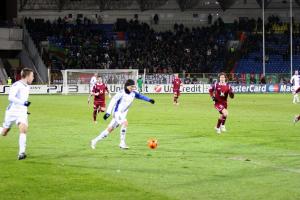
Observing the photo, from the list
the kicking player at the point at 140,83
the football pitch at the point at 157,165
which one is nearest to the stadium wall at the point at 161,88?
the kicking player at the point at 140,83

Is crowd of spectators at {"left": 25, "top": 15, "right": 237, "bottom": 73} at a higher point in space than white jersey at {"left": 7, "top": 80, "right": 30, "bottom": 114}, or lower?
higher

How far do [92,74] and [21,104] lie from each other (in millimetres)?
45563

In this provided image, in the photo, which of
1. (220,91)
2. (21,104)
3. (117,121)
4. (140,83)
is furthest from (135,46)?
(21,104)

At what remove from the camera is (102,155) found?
1542cm

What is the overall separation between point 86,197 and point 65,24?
→ 6363 cm

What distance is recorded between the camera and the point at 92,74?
2356 inches

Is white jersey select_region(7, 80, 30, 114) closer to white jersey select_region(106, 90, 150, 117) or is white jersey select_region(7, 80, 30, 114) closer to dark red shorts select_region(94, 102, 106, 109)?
white jersey select_region(106, 90, 150, 117)

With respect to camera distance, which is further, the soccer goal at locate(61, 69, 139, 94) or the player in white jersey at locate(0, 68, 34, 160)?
the soccer goal at locate(61, 69, 139, 94)

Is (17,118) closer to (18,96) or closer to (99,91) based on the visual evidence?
(18,96)

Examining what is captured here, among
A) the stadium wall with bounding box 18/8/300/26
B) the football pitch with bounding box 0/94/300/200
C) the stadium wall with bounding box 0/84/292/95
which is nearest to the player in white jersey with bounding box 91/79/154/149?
the football pitch with bounding box 0/94/300/200

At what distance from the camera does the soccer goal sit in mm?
59188

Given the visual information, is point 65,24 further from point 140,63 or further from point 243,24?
point 243,24

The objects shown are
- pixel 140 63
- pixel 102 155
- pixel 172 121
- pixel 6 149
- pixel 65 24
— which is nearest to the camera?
pixel 102 155

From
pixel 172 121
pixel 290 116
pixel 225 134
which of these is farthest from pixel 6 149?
pixel 290 116
